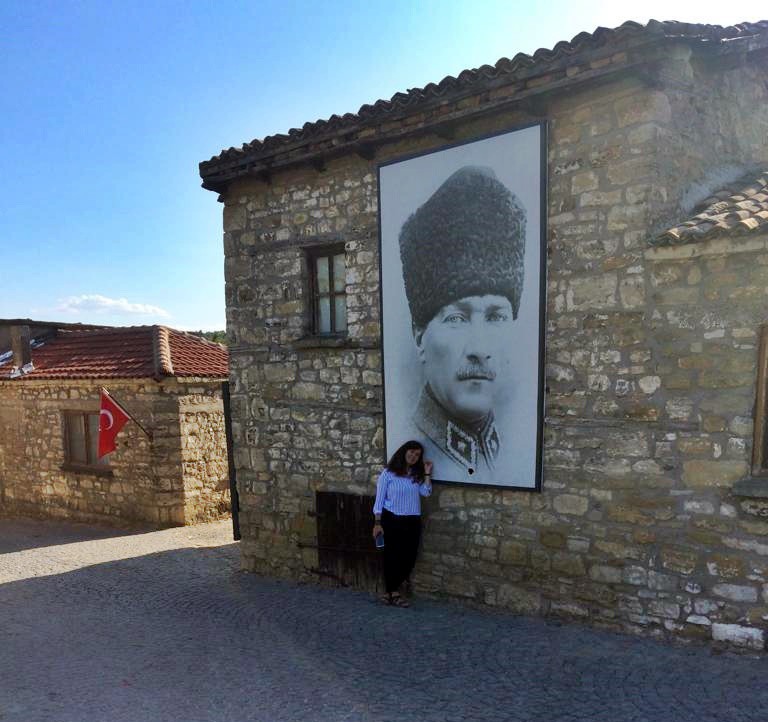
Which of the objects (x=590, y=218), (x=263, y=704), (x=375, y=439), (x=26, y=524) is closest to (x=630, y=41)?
(x=590, y=218)

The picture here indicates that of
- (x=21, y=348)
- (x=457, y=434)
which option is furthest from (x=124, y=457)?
(x=457, y=434)

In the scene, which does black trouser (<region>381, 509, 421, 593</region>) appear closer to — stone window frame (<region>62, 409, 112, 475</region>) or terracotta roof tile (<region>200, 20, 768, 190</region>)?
terracotta roof tile (<region>200, 20, 768, 190</region>)

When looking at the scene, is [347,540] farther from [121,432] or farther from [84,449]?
[84,449]

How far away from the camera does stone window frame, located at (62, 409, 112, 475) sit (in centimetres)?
1199

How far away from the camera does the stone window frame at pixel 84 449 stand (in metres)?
12.0

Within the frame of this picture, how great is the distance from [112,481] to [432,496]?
24.7 ft

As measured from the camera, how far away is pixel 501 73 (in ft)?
17.9

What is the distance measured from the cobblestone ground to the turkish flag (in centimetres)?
361

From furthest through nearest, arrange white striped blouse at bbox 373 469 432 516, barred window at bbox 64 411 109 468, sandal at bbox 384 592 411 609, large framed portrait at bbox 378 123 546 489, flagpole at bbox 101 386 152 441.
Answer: barred window at bbox 64 411 109 468
flagpole at bbox 101 386 152 441
sandal at bbox 384 592 411 609
white striped blouse at bbox 373 469 432 516
large framed portrait at bbox 378 123 546 489

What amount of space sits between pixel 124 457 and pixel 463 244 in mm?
8030

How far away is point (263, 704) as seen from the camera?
14.9 ft

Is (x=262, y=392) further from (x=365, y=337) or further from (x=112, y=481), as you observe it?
(x=112, y=481)

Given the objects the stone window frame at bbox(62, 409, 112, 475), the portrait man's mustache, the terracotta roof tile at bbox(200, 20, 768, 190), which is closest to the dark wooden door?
the portrait man's mustache

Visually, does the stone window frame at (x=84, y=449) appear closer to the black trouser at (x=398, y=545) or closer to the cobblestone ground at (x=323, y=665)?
the cobblestone ground at (x=323, y=665)
